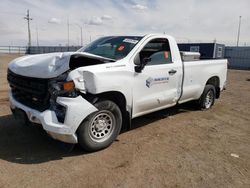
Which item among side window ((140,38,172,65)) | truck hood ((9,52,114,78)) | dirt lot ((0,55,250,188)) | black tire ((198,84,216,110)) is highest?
side window ((140,38,172,65))

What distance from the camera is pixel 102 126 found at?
4262 millimetres

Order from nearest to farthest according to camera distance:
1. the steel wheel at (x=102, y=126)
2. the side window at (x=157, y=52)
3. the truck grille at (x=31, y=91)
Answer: the truck grille at (x=31, y=91), the steel wheel at (x=102, y=126), the side window at (x=157, y=52)

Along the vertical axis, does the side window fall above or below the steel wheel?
above

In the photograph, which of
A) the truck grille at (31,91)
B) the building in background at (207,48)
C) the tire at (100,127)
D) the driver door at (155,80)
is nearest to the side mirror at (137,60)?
the driver door at (155,80)

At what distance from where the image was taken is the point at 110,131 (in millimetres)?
4395

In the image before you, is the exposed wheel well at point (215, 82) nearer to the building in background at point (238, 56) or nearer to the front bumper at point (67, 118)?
the front bumper at point (67, 118)

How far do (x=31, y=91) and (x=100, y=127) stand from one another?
1.18 m

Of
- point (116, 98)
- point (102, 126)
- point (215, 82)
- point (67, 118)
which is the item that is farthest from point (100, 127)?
point (215, 82)

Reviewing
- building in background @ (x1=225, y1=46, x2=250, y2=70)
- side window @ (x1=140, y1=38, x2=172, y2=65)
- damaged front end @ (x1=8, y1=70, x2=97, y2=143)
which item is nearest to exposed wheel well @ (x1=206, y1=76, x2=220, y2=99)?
side window @ (x1=140, y1=38, x2=172, y2=65)

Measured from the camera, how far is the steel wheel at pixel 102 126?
4125 mm

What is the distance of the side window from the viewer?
5.12m

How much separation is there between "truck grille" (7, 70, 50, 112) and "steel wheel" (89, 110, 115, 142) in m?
0.76

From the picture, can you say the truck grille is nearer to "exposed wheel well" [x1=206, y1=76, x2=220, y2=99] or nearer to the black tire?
the black tire

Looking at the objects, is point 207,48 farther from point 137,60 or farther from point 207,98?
point 137,60
